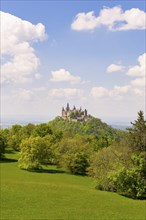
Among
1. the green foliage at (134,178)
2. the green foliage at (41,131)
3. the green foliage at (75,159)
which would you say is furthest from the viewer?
the green foliage at (41,131)

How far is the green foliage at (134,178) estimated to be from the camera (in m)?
47.2

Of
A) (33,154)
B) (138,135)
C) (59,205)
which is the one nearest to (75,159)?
(33,154)

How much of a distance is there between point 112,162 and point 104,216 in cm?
2478

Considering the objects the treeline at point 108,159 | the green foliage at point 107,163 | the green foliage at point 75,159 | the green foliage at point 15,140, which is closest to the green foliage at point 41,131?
the green foliage at point 15,140

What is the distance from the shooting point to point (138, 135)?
162ft

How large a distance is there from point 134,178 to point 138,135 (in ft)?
23.3

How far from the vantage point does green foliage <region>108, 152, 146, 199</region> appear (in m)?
47.2

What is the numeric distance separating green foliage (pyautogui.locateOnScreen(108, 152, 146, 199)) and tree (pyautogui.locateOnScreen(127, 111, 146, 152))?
1.68m

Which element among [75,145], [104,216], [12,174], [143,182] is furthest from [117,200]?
[75,145]

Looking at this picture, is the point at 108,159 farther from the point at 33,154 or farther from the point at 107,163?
the point at 33,154

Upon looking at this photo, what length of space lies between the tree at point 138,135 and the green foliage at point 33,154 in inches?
1330

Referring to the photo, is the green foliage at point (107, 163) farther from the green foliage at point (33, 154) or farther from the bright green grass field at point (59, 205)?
the green foliage at point (33, 154)

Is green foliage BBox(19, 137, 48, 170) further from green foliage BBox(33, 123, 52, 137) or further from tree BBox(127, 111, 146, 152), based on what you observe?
green foliage BBox(33, 123, 52, 137)

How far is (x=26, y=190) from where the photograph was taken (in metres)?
43.7
